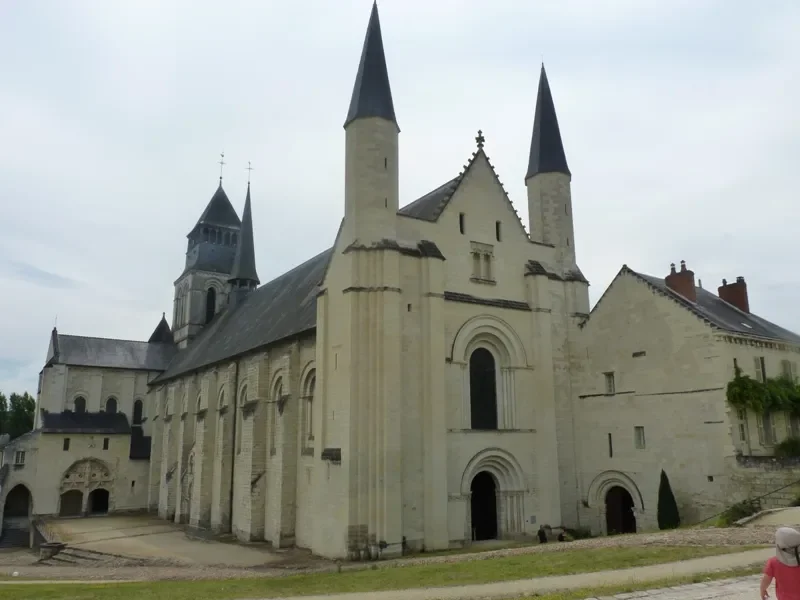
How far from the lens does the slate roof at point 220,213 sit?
184 feet

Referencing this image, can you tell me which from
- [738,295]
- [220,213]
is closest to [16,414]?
[220,213]

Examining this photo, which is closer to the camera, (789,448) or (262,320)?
(789,448)

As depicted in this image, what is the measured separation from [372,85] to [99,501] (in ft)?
127

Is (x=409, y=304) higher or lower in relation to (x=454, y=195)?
lower

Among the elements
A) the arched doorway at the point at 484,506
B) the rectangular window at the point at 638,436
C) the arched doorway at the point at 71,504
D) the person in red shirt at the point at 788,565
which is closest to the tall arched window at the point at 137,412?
the arched doorway at the point at 71,504

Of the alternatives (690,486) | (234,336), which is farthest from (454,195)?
(234,336)

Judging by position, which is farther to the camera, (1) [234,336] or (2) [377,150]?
(1) [234,336]

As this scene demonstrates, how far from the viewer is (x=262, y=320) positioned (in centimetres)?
3544

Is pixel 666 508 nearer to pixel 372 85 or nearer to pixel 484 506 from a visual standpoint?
pixel 484 506

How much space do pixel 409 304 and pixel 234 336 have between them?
19.5 m

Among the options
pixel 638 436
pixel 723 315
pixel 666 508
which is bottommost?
pixel 666 508

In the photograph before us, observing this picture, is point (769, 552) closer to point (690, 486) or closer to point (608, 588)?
point (608, 588)

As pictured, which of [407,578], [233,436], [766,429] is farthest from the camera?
[233,436]

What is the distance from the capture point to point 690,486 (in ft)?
68.4
